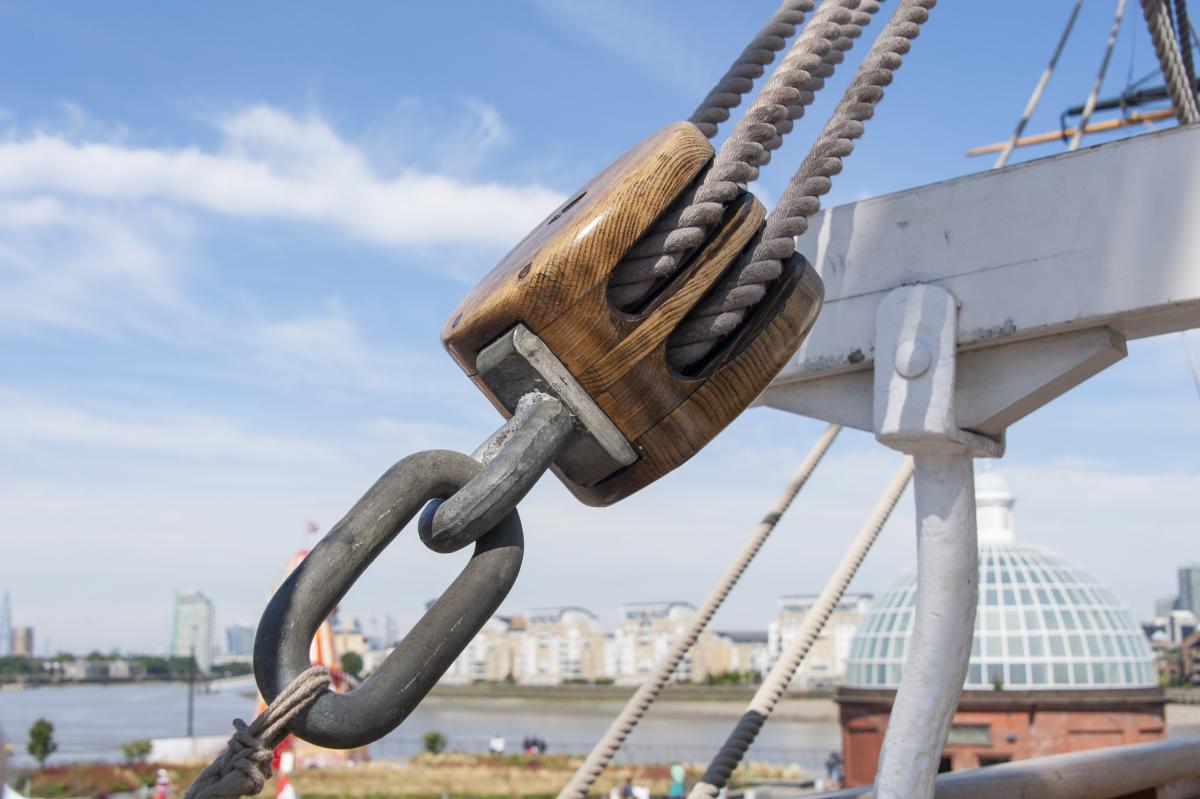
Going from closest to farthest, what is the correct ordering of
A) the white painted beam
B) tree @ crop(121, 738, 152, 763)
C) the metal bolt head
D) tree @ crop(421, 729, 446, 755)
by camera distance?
the white painted beam → the metal bolt head → tree @ crop(121, 738, 152, 763) → tree @ crop(421, 729, 446, 755)

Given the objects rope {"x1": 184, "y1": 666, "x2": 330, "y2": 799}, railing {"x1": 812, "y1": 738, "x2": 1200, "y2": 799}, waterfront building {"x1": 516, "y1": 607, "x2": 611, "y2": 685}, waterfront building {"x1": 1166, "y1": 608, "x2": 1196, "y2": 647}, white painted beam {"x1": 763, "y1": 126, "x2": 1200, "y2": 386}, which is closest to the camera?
rope {"x1": 184, "y1": 666, "x2": 330, "y2": 799}

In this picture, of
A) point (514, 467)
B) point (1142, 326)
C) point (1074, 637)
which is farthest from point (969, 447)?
point (1074, 637)

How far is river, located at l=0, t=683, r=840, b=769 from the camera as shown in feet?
Result: 115

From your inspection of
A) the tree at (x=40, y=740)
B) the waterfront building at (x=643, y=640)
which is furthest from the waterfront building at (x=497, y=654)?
the tree at (x=40, y=740)

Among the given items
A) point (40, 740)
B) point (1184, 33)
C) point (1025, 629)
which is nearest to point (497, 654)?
point (40, 740)

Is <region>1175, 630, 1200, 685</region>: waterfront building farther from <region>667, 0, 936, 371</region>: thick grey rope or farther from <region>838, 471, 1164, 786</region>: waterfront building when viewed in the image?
<region>667, 0, 936, 371</region>: thick grey rope

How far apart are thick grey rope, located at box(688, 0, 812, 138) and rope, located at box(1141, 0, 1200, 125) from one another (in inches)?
116

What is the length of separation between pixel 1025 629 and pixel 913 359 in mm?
17408

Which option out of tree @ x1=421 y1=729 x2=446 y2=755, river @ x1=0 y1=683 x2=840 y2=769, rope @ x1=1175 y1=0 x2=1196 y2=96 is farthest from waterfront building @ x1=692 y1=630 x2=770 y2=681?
rope @ x1=1175 y1=0 x2=1196 y2=96

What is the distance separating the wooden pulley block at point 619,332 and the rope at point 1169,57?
367cm

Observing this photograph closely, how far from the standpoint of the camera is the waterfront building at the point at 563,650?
355ft

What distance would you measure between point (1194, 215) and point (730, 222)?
1457 mm

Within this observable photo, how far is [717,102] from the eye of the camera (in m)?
1.73

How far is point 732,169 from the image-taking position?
1.29m
